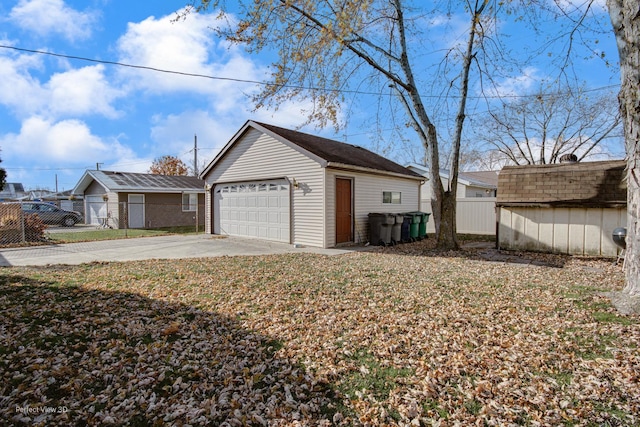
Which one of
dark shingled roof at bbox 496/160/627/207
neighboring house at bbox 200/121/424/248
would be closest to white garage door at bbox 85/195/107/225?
neighboring house at bbox 200/121/424/248

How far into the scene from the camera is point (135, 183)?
20.2 meters

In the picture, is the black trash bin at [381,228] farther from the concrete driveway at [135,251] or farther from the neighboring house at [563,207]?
the neighboring house at [563,207]

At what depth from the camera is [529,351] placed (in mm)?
3441

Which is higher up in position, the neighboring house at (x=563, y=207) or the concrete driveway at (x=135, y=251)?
the neighboring house at (x=563, y=207)

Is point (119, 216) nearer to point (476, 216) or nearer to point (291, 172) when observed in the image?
point (291, 172)

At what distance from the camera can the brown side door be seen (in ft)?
37.0

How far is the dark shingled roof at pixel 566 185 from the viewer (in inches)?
364

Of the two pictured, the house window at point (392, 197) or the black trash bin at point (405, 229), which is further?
the house window at point (392, 197)

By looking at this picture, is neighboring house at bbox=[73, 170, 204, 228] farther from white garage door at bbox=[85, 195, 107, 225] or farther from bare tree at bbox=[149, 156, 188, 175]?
bare tree at bbox=[149, 156, 188, 175]

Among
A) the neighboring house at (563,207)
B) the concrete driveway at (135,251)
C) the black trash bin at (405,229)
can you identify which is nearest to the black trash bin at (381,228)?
the black trash bin at (405,229)

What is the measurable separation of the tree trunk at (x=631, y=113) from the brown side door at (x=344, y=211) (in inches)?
289

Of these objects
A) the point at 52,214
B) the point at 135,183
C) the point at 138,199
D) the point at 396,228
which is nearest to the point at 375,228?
the point at 396,228

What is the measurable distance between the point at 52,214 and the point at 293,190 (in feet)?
55.5

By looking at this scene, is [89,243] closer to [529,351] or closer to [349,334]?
[349,334]
